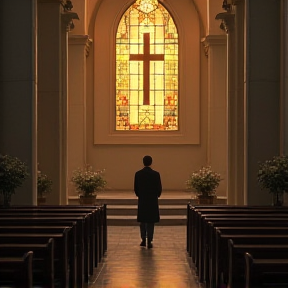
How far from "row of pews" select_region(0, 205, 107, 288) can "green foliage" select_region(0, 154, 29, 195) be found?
894 millimetres

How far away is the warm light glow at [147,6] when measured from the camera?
72.4 feet

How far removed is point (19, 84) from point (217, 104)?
899cm

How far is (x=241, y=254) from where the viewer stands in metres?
6.04

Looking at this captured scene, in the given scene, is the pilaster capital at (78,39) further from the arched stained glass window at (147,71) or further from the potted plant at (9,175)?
the potted plant at (9,175)

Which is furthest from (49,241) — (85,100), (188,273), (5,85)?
(85,100)

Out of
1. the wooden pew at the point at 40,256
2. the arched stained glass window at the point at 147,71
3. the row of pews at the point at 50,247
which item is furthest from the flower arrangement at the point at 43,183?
the wooden pew at the point at 40,256

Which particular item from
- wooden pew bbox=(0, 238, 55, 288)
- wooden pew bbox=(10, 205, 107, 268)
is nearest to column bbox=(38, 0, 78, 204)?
wooden pew bbox=(10, 205, 107, 268)

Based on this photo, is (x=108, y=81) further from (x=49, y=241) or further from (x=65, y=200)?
(x=49, y=241)

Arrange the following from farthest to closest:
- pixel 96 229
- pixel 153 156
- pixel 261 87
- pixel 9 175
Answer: pixel 153 156
pixel 261 87
pixel 9 175
pixel 96 229

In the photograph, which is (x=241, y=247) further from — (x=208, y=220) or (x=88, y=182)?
(x=88, y=182)

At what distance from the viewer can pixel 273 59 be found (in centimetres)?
1284

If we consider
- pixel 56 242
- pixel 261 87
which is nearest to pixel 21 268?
pixel 56 242

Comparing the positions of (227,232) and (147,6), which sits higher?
(147,6)

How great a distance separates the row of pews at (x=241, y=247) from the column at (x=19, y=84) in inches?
132
